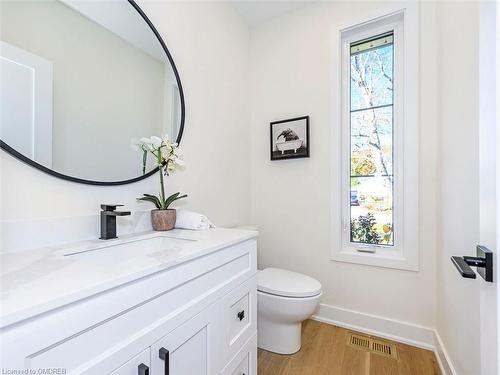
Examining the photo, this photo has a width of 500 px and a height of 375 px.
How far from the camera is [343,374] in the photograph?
134 centimetres

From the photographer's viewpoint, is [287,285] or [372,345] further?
[372,345]

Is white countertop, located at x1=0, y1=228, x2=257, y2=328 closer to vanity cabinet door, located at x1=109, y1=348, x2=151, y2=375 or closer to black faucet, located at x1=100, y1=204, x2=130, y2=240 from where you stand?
black faucet, located at x1=100, y1=204, x2=130, y2=240

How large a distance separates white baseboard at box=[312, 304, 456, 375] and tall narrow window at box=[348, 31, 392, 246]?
0.54 m

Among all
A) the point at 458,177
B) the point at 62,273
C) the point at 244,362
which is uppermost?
the point at 458,177

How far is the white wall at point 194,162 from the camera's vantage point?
0.84m

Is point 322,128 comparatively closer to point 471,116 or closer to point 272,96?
point 272,96

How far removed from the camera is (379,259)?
1.71m

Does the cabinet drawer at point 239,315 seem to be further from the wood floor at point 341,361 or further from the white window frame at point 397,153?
the white window frame at point 397,153

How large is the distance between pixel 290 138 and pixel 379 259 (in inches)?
45.5

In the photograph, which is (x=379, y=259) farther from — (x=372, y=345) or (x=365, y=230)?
(x=372, y=345)

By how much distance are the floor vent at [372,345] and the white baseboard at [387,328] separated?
66mm

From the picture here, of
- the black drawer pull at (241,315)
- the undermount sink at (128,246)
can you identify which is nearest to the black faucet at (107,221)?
the undermount sink at (128,246)

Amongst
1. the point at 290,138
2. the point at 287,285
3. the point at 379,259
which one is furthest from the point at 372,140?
the point at 287,285

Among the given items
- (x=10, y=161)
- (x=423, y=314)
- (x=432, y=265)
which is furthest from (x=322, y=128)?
(x=10, y=161)
